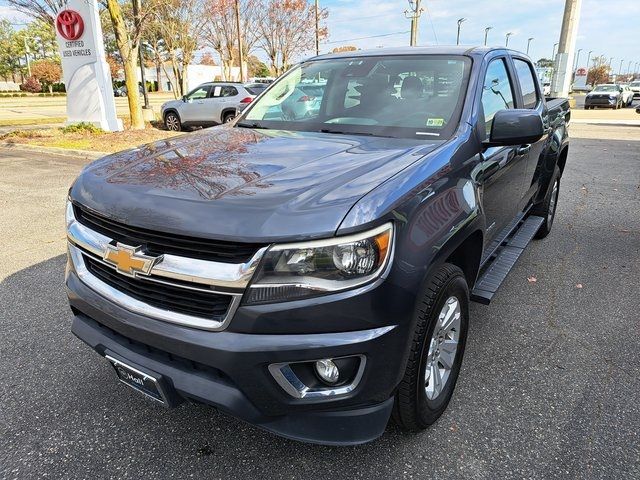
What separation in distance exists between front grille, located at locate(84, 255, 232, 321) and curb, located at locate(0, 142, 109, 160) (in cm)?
917

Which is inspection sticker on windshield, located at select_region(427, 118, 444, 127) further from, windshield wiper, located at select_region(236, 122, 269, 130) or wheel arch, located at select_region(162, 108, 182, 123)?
wheel arch, located at select_region(162, 108, 182, 123)

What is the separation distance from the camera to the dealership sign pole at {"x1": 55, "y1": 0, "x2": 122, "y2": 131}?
494 inches

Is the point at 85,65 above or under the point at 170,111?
above

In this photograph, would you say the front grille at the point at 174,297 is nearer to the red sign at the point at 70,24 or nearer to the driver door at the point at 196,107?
the red sign at the point at 70,24

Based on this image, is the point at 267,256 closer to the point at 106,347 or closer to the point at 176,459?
the point at 106,347

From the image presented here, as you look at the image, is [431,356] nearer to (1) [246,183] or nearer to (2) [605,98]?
(1) [246,183]

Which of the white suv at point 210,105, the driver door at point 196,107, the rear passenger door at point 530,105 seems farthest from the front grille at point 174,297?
the driver door at point 196,107

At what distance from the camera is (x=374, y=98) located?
3.07 m

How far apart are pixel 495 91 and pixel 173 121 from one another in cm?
1411

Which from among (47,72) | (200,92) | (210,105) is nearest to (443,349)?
(210,105)

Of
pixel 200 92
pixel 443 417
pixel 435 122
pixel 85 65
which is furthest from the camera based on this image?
pixel 200 92

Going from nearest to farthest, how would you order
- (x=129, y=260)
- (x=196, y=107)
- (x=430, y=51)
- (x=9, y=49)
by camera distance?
(x=129, y=260) → (x=430, y=51) → (x=196, y=107) → (x=9, y=49)

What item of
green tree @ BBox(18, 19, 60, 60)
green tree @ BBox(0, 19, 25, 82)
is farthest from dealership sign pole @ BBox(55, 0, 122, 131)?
green tree @ BBox(0, 19, 25, 82)

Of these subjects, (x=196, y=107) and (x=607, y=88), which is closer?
(x=196, y=107)
